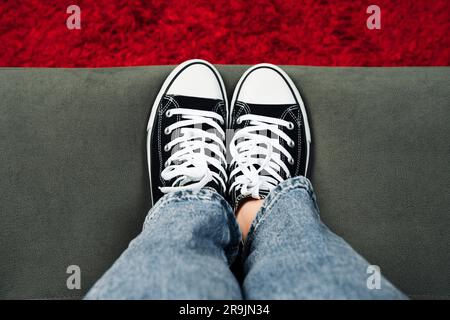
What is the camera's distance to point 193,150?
78 centimetres

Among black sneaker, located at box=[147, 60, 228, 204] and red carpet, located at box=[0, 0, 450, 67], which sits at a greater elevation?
red carpet, located at box=[0, 0, 450, 67]

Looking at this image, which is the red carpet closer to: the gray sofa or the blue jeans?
the gray sofa

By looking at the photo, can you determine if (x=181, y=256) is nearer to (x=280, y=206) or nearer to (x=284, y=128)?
(x=280, y=206)

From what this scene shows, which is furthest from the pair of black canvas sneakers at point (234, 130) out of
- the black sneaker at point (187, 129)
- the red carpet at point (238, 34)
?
the red carpet at point (238, 34)

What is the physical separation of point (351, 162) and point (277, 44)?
0.37m

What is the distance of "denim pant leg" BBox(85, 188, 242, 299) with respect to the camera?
38cm

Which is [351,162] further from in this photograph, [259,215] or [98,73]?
[98,73]

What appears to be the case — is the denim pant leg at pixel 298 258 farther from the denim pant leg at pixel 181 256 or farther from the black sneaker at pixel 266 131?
the black sneaker at pixel 266 131

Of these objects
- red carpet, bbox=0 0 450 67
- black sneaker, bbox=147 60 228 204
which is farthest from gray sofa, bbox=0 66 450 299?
red carpet, bbox=0 0 450 67

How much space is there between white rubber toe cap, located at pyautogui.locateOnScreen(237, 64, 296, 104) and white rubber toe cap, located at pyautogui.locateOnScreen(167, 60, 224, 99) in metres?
0.06

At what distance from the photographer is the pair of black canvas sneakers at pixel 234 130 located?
76 cm

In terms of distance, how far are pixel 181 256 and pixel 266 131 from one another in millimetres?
462

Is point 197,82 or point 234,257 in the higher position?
point 197,82

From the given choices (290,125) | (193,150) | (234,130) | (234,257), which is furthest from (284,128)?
(234,257)
